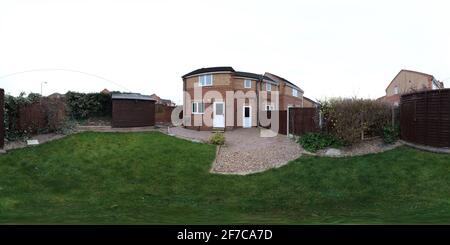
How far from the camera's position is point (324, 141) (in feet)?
58.0

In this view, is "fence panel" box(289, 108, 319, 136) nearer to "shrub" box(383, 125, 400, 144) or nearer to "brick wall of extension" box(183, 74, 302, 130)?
"shrub" box(383, 125, 400, 144)

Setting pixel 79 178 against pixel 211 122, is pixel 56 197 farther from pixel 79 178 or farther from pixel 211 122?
pixel 211 122

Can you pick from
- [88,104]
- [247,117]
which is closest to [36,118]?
[88,104]

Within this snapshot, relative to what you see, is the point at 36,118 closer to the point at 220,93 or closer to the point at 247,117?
the point at 220,93

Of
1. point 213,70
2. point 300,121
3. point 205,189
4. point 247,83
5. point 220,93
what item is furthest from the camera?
point 247,83

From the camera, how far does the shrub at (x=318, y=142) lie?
17.4 metres

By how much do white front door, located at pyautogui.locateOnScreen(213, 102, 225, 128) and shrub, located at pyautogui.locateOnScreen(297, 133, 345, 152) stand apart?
1265 cm

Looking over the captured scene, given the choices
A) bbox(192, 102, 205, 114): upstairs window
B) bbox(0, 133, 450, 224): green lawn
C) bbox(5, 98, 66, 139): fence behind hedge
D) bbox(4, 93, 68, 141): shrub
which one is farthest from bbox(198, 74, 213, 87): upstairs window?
bbox(0, 133, 450, 224): green lawn

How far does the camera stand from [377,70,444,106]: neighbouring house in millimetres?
41425

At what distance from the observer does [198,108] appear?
31141mm

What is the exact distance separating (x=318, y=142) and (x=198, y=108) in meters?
15.5

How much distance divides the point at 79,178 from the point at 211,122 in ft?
58.6

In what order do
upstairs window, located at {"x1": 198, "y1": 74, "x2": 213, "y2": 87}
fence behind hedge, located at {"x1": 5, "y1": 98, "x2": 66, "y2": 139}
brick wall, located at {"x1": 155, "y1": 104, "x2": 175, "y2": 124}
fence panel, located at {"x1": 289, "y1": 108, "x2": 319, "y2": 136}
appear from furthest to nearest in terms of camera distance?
brick wall, located at {"x1": 155, "y1": 104, "x2": 175, "y2": 124} → upstairs window, located at {"x1": 198, "y1": 74, "x2": 213, "y2": 87} → fence panel, located at {"x1": 289, "y1": 108, "x2": 319, "y2": 136} → fence behind hedge, located at {"x1": 5, "y1": 98, "x2": 66, "y2": 139}
